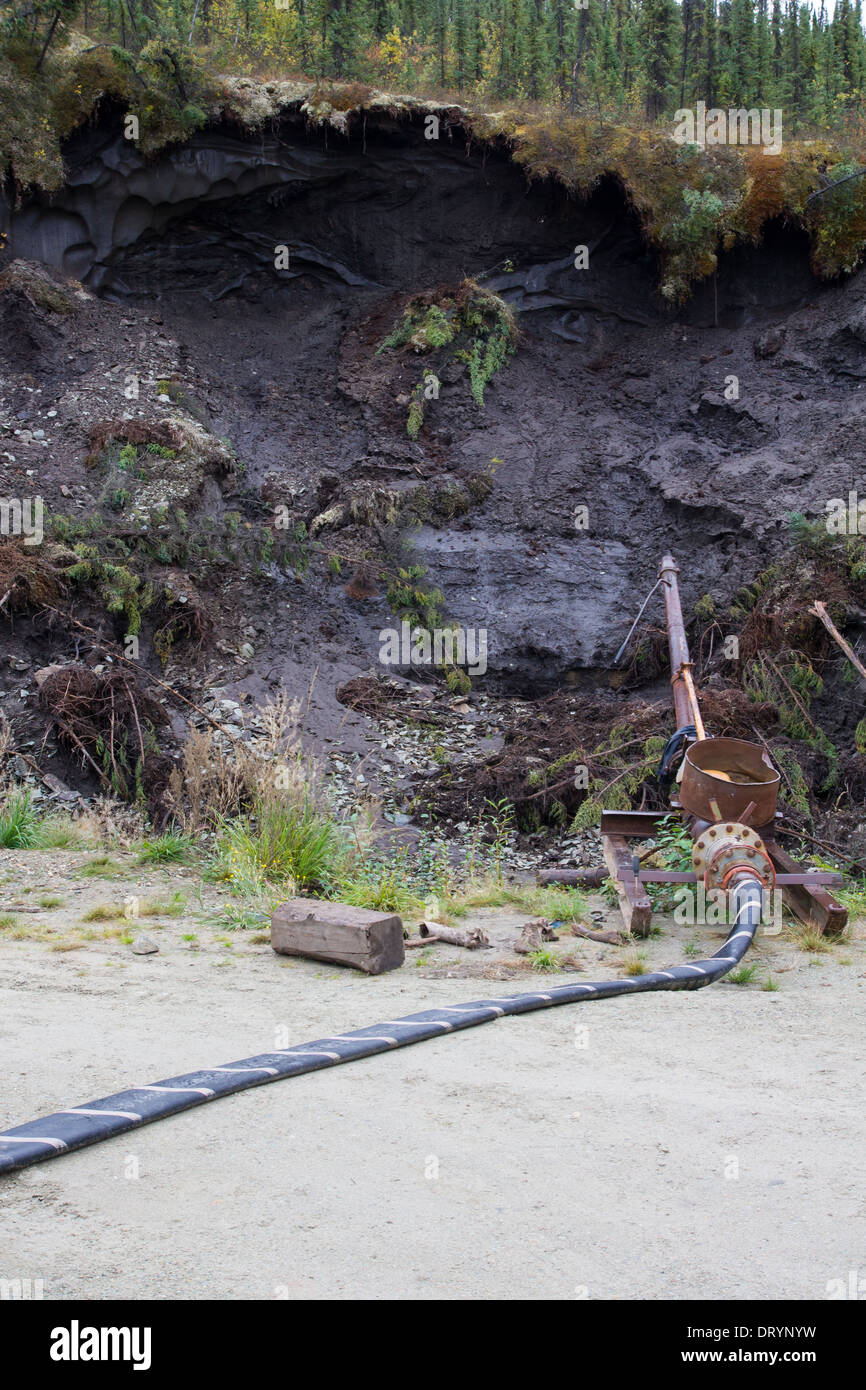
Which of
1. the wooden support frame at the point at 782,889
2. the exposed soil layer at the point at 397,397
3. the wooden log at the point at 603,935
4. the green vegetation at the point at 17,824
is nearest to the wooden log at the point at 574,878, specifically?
the wooden support frame at the point at 782,889

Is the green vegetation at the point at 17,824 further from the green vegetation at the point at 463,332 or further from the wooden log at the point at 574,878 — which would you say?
the green vegetation at the point at 463,332

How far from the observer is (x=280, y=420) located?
14.9m

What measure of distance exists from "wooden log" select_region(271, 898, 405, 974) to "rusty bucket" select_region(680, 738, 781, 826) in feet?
6.44

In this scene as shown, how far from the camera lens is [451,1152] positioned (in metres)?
2.88

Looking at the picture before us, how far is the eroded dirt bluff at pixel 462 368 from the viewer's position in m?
12.9

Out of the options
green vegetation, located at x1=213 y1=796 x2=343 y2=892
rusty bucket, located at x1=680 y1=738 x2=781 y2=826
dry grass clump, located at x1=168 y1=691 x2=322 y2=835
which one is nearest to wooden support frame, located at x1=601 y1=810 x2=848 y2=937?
rusty bucket, located at x1=680 y1=738 x2=781 y2=826

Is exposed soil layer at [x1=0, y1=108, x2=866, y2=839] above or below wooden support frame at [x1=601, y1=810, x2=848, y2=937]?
above

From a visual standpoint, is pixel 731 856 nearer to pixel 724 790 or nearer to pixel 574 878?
pixel 724 790

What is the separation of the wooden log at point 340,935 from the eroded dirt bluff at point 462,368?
6.43 m

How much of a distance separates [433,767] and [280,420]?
22.8 ft

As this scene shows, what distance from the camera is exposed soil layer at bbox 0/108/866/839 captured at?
12.4m

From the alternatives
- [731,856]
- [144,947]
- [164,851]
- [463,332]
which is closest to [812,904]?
[731,856]

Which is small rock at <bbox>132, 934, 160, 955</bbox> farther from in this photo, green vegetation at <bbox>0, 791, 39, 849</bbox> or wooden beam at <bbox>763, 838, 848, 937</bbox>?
wooden beam at <bbox>763, 838, 848, 937</bbox>

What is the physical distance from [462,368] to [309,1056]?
13.2 metres
